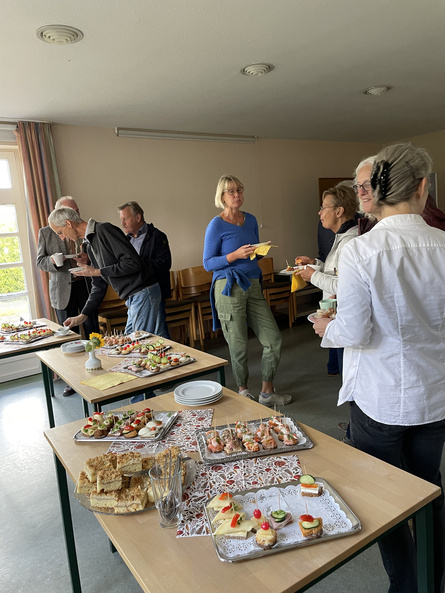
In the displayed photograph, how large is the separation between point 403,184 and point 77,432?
1.26 metres

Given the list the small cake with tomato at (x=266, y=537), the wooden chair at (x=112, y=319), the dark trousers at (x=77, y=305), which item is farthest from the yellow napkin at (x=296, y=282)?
the wooden chair at (x=112, y=319)

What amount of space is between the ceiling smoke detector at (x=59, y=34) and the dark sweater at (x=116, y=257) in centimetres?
113

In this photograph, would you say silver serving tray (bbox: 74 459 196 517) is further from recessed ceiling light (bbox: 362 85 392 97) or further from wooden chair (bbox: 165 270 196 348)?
recessed ceiling light (bbox: 362 85 392 97)

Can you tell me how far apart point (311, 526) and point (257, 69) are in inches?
137

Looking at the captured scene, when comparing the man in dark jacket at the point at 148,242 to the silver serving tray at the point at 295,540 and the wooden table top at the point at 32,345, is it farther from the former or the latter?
the silver serving tray at the point at 295,540

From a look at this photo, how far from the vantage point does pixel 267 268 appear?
6215 mm

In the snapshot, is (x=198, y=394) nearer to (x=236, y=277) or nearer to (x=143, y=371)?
(x=143, y=371)

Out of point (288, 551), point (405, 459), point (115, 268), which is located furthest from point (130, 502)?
point (115, 268)

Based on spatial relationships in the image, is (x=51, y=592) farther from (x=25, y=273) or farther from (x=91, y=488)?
(x=25, y=273)

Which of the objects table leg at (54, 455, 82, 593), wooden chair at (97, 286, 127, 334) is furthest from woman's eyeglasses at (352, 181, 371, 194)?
wooden chair at (97, 286, 127, 334)

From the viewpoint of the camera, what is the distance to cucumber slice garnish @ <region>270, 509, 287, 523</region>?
0.91 meters

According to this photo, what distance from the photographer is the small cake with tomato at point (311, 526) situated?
A: 2.85 ft

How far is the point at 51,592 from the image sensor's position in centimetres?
170

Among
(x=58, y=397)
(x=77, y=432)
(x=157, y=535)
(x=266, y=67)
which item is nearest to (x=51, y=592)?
(x=77, y=432)
